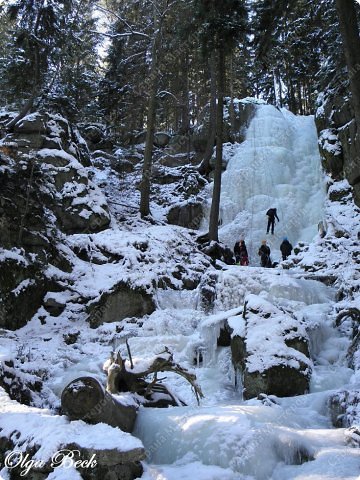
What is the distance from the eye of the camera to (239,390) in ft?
26.2

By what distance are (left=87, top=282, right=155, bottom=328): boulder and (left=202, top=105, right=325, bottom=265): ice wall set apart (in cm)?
823

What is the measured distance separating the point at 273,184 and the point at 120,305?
13144 millimetres

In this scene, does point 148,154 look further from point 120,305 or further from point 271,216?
point 120,305

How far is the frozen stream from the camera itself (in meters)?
4.71

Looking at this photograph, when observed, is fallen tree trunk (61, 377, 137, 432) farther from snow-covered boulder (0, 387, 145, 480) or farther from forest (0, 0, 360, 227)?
forest (0, 0, 360, 227)

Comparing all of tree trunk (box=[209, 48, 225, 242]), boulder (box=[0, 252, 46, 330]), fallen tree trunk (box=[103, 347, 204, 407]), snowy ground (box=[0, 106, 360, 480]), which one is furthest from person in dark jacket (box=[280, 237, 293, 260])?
fallen tree trunk (box=[103, 347, 204, 407])

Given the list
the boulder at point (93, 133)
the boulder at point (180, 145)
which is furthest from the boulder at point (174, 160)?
the boulder at point (93, 133)

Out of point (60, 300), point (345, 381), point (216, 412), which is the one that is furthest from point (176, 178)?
point (216, 412)

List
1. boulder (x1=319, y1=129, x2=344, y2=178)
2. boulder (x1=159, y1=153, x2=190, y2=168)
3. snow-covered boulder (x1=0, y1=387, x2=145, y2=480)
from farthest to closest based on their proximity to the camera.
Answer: boulder (x1=159, y1=153, x2=190, y2=168)
boulder (x1=319, y1=129, x2=344, y2=178)
snow-covered boulder (x1=0, y1=387, x2=145, y2=480)

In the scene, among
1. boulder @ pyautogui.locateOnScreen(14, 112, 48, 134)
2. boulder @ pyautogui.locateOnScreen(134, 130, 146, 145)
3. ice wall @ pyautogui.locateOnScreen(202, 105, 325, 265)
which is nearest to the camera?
boulder @ pyautogui.locateOnScreen(14, 112, 48, 134)

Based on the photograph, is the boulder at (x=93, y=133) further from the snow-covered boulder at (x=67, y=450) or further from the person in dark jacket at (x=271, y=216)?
the snow-covered boulder at (x=67, y=450)

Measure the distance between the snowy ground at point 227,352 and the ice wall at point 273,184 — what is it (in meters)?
0.08

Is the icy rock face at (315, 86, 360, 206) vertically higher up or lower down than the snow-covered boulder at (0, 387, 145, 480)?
higher up

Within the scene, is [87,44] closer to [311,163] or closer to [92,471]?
[311,163]
